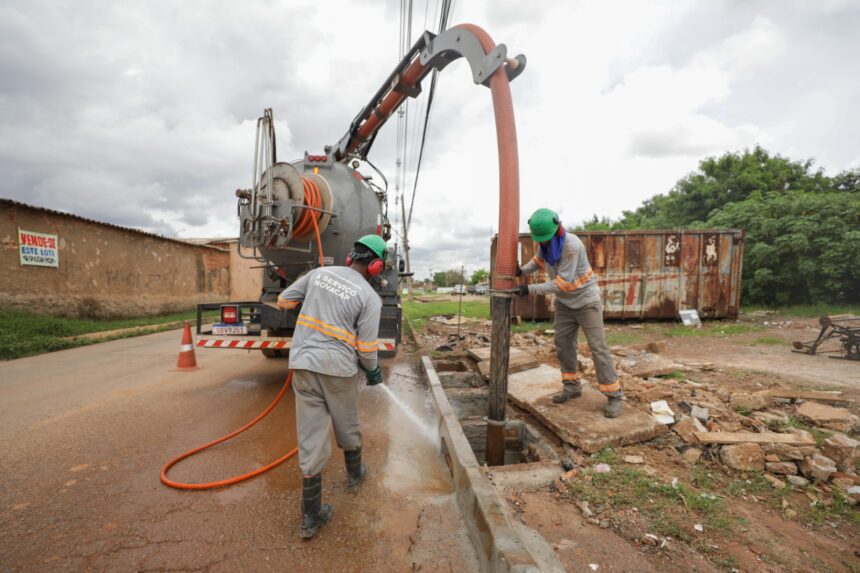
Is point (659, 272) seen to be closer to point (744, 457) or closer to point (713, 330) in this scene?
point (713, 330)

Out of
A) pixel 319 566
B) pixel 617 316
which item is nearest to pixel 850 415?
pixel 319 566

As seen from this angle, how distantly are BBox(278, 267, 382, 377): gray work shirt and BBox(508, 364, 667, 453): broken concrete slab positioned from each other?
1.79 meters

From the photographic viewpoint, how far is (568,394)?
12.5 ft

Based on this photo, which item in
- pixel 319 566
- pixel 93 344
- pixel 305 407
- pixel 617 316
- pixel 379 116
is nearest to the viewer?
pixel 319 566

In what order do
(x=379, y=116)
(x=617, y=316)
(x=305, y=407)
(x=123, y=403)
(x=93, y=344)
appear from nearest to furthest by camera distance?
(x=305, y=407), (x=123, y=403), (x=379, y=116), (x=93, y=344), (x=617, y=316)

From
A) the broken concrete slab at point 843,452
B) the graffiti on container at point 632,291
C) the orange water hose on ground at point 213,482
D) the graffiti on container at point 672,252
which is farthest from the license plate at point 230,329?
the graffiti on container at point 672,252

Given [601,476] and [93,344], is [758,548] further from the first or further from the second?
[93,344]

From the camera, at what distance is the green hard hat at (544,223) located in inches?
132

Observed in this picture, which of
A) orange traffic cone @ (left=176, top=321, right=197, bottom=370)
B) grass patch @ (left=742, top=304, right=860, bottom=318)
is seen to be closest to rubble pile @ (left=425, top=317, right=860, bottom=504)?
orange traffic cone @ (left=176, top=321, right=197, bottom=370)

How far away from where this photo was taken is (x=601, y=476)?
8.55 feet

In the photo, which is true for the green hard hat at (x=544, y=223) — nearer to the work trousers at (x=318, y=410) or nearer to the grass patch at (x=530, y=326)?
the work trousers at (x=318, y=410)

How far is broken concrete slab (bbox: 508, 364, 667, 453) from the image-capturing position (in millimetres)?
3002

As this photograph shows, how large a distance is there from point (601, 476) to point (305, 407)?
1998 millimetres

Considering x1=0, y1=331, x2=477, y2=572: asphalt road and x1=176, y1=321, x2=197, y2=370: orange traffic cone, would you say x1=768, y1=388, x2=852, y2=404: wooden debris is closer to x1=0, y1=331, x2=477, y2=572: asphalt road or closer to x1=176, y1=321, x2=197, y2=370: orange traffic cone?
x1=0, y1=331, x2=477, y2=572: asphalt road
